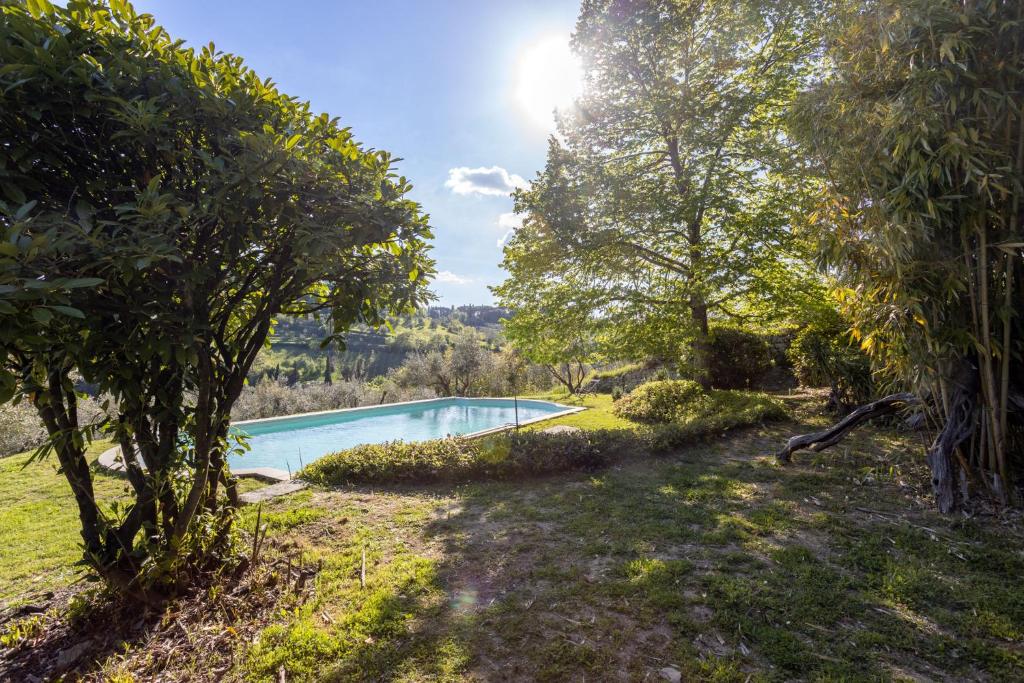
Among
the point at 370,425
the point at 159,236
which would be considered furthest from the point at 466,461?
the point at 370,425

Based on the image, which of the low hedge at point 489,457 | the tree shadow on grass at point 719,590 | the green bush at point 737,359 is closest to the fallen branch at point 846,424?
the tree shadow on grass at point 719,590

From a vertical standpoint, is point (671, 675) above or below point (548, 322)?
below

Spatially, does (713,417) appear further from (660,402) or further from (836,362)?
(836,362)

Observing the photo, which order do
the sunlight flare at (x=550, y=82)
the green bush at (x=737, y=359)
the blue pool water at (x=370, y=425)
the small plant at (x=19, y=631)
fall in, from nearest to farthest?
the small plant at (x=19, y=631) < the sunlight flare at (x=550, y=82) < the blue pool water at (x=370, y=425) < the green bush at (x=737, y=359)

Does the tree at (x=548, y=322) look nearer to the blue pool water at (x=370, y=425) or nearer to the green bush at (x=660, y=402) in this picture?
the green bush at (x=660, y=402)

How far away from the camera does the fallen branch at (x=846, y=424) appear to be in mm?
4582

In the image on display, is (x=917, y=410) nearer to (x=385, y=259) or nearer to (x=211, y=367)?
(x=385, y=259)

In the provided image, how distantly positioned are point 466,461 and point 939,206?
5.37m

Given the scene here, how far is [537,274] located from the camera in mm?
9883

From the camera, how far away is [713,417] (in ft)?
24.8

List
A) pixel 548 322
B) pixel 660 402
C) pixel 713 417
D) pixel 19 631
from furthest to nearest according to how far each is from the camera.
→ 1. pixel 548 322
2. pixel 660 402
3. pixel 713 417
4. pixel 19 631

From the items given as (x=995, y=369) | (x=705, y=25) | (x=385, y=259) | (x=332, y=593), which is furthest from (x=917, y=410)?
(x=705, y=25)

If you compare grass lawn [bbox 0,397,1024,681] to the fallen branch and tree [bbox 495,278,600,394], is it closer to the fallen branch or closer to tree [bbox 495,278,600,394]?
the fallen branch

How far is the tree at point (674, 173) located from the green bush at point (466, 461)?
14.6 feet
